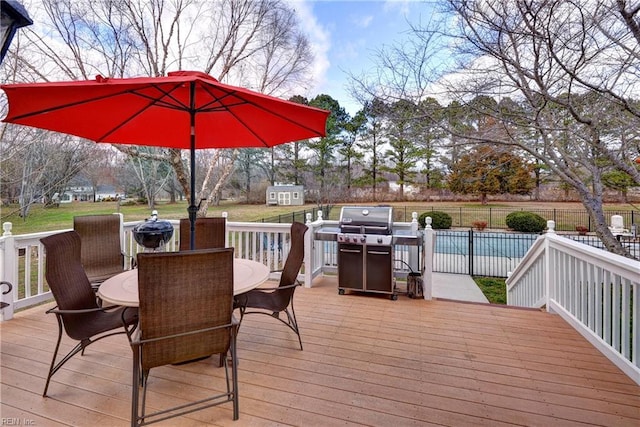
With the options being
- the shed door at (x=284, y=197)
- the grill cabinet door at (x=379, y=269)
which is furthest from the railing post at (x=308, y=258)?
the shed door at (x=284, y=197)

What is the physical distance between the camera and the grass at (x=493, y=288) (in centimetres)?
625

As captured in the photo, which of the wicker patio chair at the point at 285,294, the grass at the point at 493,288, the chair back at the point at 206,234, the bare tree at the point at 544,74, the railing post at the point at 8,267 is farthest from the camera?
the grass at the point at 493,288

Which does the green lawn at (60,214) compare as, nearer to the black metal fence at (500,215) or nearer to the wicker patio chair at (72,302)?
the wicker patio chair at (72,302)

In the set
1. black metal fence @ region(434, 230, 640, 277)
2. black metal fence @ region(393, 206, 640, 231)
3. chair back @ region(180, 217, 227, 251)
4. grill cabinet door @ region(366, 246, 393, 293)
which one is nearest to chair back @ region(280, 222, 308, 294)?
chair back @ region(180, 217, 227, 251)

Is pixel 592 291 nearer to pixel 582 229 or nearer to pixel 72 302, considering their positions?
pixel 72 302

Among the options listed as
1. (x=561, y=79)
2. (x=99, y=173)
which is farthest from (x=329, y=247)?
(x=99, y=173)

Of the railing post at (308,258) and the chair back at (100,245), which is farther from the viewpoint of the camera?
the railing post at (308,258)

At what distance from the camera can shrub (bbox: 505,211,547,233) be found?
1178 centimetres

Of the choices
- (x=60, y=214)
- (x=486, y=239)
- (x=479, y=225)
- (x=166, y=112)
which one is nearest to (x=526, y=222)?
(x=479, y=225)

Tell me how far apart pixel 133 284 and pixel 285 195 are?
14137mm

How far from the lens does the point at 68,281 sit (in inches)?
77.5

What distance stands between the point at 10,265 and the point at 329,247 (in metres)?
3.78

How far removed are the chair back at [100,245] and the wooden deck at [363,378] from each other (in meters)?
0.61

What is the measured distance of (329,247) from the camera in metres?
4.91
